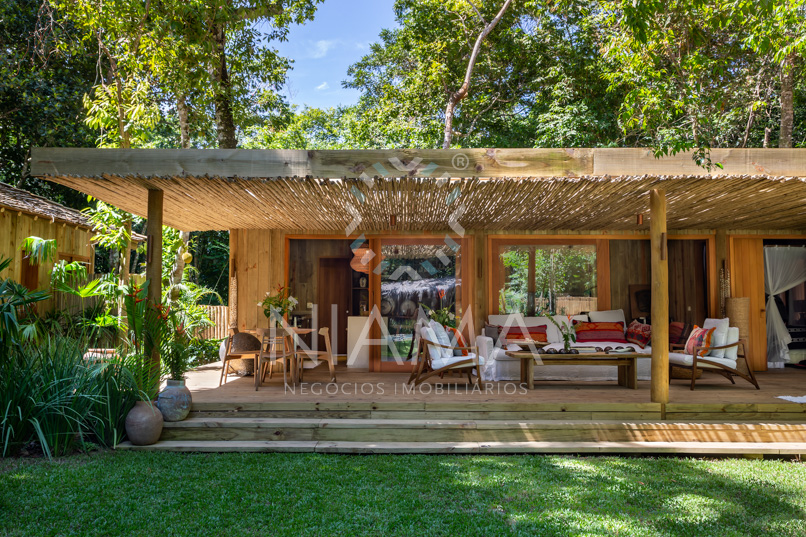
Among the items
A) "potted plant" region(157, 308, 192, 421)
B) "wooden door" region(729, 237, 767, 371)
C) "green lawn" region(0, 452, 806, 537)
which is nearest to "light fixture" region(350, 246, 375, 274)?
"potted plant" region(157, 308, 192, 421)

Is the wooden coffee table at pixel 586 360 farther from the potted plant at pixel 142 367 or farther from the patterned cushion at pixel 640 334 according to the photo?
the potted plant at pixel 142 367

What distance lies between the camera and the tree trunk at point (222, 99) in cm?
997

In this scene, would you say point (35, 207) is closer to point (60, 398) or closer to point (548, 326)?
point (60, 398)

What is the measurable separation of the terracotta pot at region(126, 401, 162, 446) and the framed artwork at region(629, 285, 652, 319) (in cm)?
761

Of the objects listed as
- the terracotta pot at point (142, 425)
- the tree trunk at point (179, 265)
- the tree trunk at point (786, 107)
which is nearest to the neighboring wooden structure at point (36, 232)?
the tree trunk at point (179, 265)

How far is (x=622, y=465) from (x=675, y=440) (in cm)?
88

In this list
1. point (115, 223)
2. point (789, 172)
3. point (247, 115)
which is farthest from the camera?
point (247, 115)

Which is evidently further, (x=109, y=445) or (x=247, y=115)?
(x=247, y=115)

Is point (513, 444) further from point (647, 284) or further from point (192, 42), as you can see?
point (192, 42)

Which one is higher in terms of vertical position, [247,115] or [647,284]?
[247,115]

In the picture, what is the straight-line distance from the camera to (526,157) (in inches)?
182

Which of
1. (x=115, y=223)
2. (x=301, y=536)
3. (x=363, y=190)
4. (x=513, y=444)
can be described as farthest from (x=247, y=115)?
(x=301, y=536)

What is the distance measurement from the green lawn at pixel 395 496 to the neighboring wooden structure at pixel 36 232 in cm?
601

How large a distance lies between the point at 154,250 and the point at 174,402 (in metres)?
1.48
